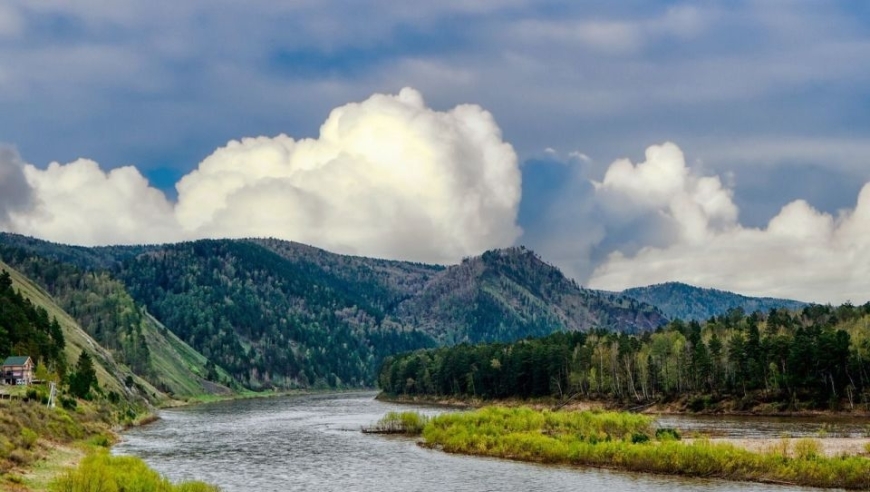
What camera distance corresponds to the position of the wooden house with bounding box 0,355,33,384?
141375 millimetres

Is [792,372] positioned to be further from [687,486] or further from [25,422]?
[25,422]

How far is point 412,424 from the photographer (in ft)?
468

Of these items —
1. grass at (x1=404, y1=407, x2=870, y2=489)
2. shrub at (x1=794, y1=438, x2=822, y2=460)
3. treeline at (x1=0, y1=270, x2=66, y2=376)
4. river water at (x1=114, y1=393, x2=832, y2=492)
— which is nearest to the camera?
grass at (x1=404, y1=407, x2=870, y2=489)

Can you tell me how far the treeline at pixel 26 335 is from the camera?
6452 inches

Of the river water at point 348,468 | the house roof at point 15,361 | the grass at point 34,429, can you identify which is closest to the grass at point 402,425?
the river water at point 348,468

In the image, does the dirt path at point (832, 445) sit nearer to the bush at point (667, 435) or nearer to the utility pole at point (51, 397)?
the bush at point (667, 435)

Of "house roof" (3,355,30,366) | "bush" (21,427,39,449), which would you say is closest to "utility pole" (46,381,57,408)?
"house roof" (3,355,30,366)

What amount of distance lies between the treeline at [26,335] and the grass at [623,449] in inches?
3594

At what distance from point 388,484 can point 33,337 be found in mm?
121198

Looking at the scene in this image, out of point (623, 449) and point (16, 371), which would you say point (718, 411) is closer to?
point (623, 449)

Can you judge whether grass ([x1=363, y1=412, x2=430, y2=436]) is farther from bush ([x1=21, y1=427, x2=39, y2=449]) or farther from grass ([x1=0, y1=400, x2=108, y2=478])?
bush ([x1=21, y1=427, x2=39, y2=449])

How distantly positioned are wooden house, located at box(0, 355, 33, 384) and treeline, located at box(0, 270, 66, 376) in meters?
11.0

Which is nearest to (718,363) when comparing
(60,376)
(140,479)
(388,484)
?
(388,484)

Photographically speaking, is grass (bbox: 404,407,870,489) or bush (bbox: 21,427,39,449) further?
bush (bbox: 21,427,39,449)
